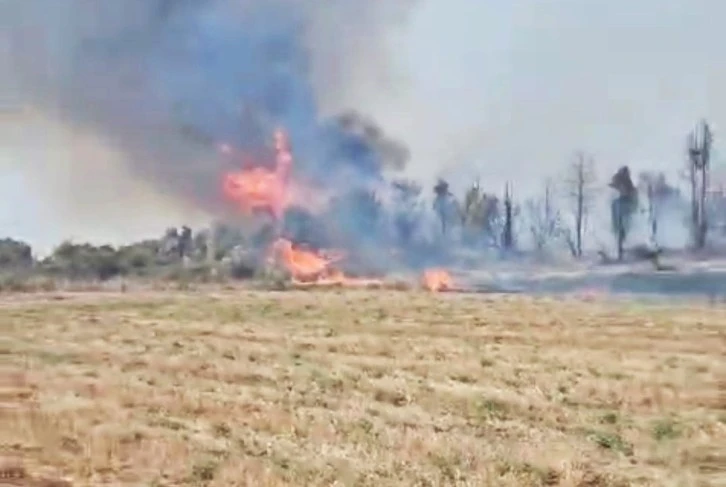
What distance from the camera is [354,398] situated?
23.9 m

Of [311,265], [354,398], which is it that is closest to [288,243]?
[311,265]

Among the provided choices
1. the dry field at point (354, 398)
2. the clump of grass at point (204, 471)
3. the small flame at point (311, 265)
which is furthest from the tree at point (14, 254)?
the clump of grass at point (204, 471)

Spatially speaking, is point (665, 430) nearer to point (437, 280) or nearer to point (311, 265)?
point (437, 280)

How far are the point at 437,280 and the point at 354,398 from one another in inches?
1460

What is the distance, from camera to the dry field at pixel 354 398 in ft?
54.7

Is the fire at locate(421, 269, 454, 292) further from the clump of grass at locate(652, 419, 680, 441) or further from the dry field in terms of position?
the clump of grass at locate(652, 419, 680, 441)

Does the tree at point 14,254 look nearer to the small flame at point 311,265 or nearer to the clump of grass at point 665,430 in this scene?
the small flame at point 311,265

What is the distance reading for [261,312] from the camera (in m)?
45.3

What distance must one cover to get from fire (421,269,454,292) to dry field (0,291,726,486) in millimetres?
14328

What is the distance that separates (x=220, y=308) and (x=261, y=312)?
216cm

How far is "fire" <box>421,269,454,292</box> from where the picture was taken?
5962 centimetres

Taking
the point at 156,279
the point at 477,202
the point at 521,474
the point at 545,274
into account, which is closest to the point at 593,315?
the point at 545,274

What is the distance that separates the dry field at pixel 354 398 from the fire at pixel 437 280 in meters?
14.3

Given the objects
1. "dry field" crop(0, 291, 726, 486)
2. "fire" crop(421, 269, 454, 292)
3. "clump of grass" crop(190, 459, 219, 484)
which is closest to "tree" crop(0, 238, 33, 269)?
"dry field" crop(0, 291, 726, 486)
